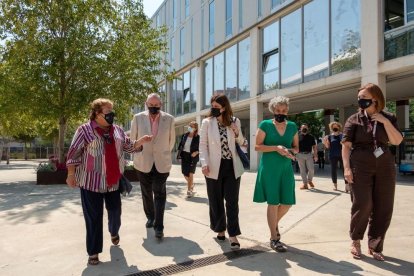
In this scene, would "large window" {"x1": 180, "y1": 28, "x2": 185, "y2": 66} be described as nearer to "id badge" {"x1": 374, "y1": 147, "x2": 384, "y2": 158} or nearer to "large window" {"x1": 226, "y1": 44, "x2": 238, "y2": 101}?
"large window" {"x1": 226, "y1": 44, "x2": 238, "y2": 101}

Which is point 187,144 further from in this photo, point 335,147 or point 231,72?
point 231,72

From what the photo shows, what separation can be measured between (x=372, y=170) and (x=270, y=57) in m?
14.5

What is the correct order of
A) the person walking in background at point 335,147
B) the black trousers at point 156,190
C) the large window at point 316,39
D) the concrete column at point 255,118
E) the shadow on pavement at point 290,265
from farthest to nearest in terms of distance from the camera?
Answer: the concrete column at point 255,118 < the large window at point 316,39 < the person walking in background at point 335,147 < the black trousers at point 156,190 < the shadow on pavement at point 290,265

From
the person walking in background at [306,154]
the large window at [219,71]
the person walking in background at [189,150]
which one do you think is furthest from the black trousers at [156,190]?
the large window at [219,71]

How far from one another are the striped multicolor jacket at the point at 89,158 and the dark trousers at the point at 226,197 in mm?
1207

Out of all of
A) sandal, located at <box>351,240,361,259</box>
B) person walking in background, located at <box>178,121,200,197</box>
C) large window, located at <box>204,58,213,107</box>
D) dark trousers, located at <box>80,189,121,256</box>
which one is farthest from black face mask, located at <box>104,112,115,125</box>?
large window, located at <box>204,58,213,107</box>

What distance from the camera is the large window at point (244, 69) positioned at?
779 inches

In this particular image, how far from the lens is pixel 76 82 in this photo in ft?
45.3

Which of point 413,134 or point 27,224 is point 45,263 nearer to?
point 27,224

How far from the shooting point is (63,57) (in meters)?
13.1

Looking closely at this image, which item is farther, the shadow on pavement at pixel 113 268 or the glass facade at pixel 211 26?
the glass facade at pixel 211 26

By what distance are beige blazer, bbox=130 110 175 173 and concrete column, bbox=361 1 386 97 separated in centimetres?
941

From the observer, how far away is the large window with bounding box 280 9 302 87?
16188 mm

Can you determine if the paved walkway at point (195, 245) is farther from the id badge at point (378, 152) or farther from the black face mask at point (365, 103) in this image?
the black face mask at point (365, 103)
